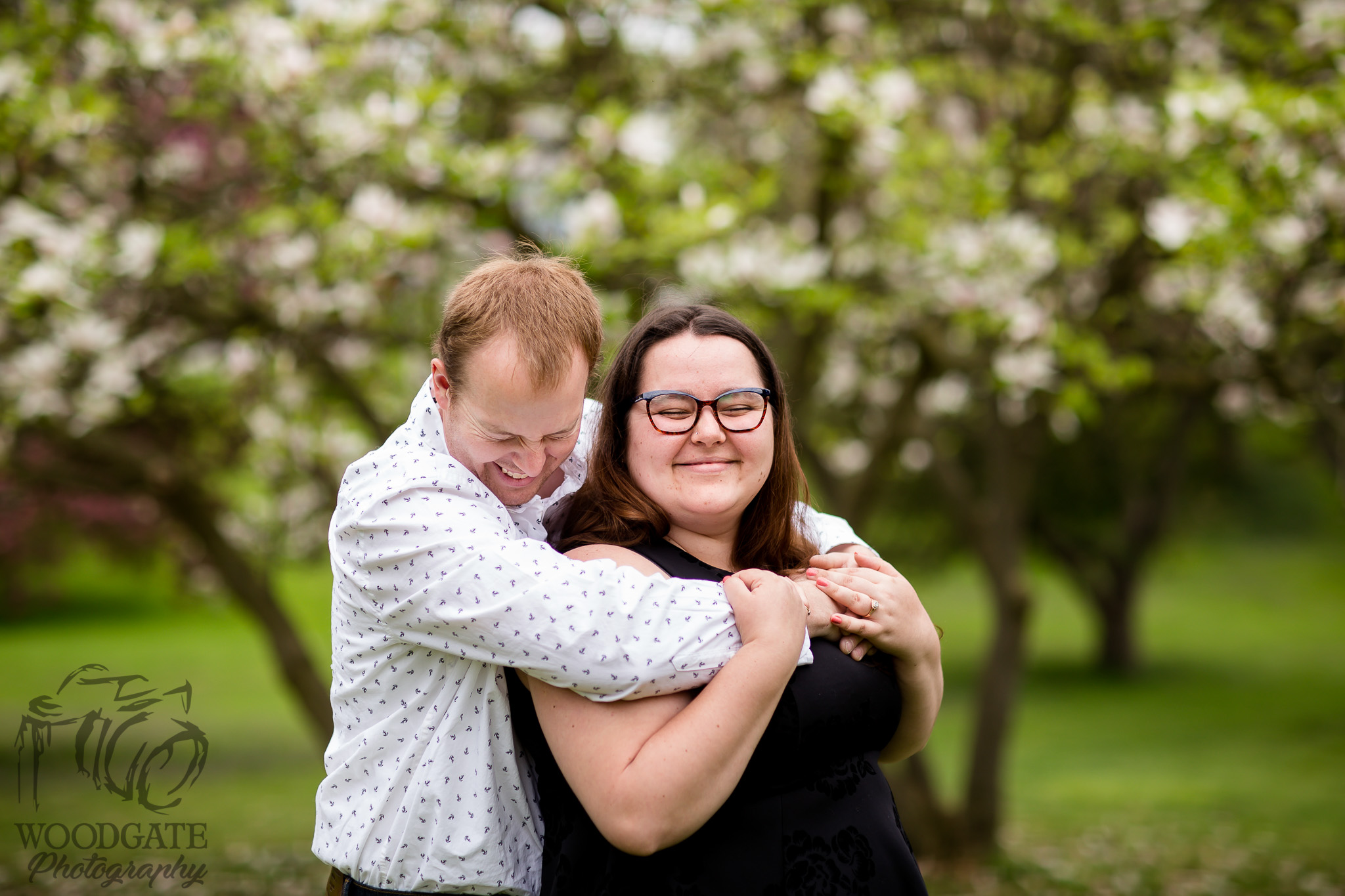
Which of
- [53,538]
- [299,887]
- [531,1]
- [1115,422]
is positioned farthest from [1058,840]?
[53,538]

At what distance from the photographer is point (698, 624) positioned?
1.67 meters

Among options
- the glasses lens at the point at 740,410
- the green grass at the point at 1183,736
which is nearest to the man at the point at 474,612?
the glasses lens at the point at 740,410

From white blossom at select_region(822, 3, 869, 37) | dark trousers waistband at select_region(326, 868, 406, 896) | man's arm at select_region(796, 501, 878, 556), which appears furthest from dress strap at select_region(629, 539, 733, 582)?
white blossom at select_region(822, 3, 869, 37)

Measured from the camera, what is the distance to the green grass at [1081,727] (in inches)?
270

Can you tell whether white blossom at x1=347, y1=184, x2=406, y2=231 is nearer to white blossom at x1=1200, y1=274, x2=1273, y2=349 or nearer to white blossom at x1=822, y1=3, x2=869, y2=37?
white blossom at x1=822, y1=3, x2=869, y2=37

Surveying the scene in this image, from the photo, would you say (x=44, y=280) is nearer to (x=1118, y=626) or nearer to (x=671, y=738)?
(x=671, y=738)

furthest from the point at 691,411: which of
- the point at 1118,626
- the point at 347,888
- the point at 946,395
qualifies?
the point at 1118,626

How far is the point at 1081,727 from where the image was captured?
13.2m

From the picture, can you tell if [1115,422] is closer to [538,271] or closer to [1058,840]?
[1058,840]

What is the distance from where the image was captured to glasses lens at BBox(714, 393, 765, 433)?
1943 mm

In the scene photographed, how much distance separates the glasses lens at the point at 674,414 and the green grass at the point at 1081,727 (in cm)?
494

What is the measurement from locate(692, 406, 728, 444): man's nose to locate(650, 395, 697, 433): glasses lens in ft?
0.04

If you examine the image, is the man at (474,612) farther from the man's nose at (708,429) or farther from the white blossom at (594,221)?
the white blossom at (594,221)

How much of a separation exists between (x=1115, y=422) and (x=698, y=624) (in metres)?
9.63
